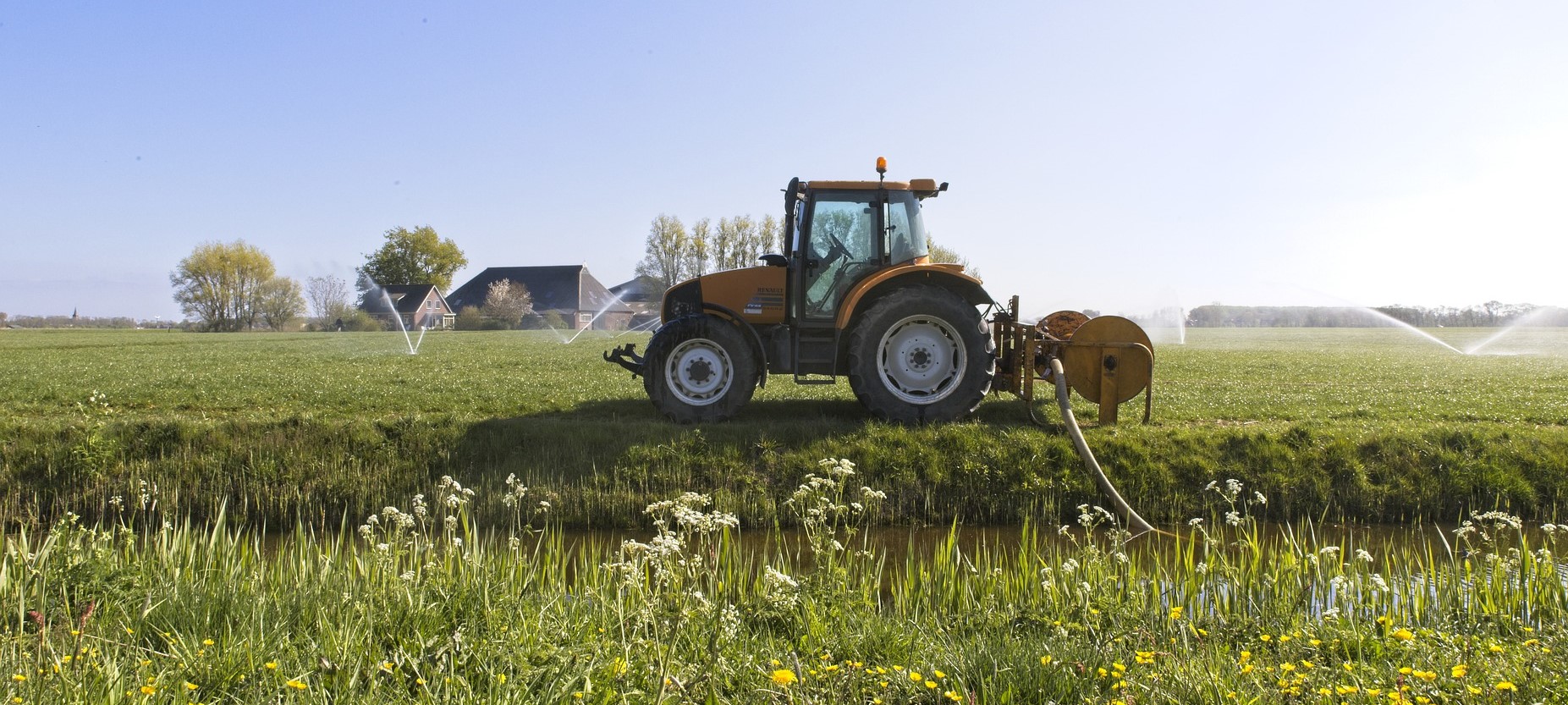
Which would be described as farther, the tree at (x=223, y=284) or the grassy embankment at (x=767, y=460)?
the tree at (x=223, y=284)

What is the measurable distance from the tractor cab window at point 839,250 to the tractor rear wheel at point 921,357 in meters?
0.42

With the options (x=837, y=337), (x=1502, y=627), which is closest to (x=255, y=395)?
(x=837, y=337)

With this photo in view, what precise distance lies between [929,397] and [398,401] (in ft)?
23.3

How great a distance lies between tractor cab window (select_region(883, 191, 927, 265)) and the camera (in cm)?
925

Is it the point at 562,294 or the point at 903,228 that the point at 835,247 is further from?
the point at 562,294

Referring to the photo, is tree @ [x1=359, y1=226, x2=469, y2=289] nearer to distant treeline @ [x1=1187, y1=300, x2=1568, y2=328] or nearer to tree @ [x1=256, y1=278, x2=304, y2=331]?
tree @ [x1=256, y1=278, x2=304, y2=331]

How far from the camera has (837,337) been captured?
9164 mm

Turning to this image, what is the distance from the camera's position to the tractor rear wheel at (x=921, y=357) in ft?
29.6

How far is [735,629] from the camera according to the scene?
12.7 feet

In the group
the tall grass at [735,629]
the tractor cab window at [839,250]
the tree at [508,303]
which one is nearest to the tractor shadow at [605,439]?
the tractor cab window at [839,250]

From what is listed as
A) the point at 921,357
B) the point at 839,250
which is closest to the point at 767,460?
the point at 921,357

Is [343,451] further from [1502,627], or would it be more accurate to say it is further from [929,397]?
[1502,627]

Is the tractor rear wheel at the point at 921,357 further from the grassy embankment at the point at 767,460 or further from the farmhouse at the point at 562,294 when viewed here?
the farmhouse at the point at 562,294

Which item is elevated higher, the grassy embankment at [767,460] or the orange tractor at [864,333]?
the orange tractor at [864,333]
